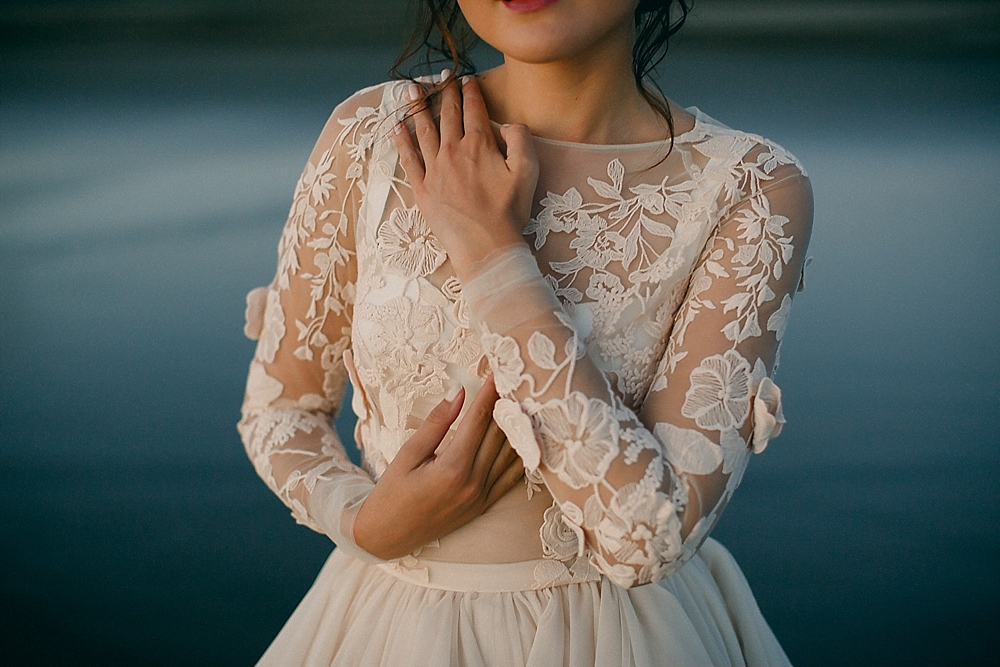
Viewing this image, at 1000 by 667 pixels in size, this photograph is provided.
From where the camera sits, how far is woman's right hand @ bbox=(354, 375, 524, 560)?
109 cm

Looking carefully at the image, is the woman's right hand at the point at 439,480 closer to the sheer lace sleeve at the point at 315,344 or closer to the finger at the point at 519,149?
the sheer lace sleeve at the point at 315,344

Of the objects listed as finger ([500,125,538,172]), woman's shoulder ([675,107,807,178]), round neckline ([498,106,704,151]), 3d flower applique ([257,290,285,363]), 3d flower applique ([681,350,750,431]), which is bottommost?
3d flower applique ([681,350,750,431])

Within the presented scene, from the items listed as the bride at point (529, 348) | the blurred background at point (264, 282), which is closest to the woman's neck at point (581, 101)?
the bride at point (529, 348)

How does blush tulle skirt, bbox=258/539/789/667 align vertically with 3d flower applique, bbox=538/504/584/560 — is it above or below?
below

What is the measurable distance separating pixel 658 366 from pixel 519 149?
27cm

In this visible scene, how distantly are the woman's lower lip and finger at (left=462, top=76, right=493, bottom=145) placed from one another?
126 mm

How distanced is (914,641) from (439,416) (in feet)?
6.40

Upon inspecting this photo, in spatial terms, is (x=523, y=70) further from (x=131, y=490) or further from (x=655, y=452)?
(x=131, y=490)

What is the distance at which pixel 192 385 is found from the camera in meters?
3.66

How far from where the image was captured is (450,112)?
119 cm

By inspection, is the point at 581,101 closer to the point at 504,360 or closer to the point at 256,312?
the point at 504,360

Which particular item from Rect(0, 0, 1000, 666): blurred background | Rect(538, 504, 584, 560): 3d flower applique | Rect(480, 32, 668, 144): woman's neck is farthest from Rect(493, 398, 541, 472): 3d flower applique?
Rect(0, 0, 1000, 666): blurred background

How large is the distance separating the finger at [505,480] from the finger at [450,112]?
1.15 ft

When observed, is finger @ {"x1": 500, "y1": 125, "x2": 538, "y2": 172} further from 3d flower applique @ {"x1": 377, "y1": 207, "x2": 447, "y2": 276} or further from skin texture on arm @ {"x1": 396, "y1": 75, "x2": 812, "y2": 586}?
3d flower applique @ {"x1": 377, "y1": 207, "x2": 447, "y2": 276}
